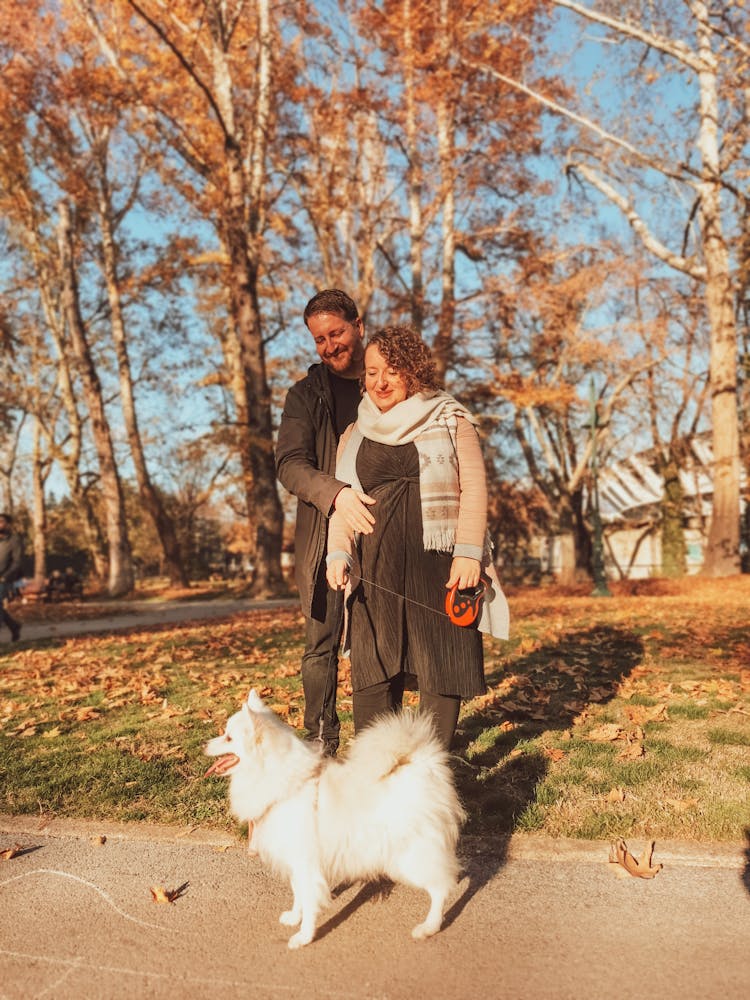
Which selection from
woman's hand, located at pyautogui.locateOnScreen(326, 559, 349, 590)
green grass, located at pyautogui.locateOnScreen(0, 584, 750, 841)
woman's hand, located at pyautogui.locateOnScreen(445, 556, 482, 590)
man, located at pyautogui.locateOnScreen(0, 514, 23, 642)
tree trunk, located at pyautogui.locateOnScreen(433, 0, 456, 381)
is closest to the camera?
woman's hand, located at pyautogui.locateOnScreen(445, 556, 482, 590)

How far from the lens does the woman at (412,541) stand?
9.75 ft

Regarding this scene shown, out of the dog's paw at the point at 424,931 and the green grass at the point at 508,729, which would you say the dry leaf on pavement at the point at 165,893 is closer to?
the green grass at the point at 508,729

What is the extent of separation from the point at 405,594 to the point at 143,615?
14.9m

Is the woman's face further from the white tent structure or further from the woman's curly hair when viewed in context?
the white tent structure

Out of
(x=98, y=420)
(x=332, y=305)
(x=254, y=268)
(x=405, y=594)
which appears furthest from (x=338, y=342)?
(x=98, y=420)

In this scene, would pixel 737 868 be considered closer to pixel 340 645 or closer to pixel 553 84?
pixel 340 645

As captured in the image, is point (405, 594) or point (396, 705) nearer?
point (405, 594)

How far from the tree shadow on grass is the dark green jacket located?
103 cm

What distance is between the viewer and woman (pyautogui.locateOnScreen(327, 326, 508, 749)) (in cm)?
297

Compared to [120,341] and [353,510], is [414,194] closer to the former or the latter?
[120,341]

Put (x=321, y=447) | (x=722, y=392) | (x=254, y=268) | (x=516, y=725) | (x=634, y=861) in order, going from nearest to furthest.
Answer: (x=634, y=861)
(x=321, y=447)
(x=516, y=725)
(x=254, y=268)
(x=722, y=392)

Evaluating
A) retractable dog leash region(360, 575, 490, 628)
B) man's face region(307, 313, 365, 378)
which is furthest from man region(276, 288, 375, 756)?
retractable dog leash region(360, 575, 490, 628)

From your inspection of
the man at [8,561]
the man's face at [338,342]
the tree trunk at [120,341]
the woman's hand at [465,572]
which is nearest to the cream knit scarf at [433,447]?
the woman's hand at [465,572]

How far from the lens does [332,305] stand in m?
3.39
